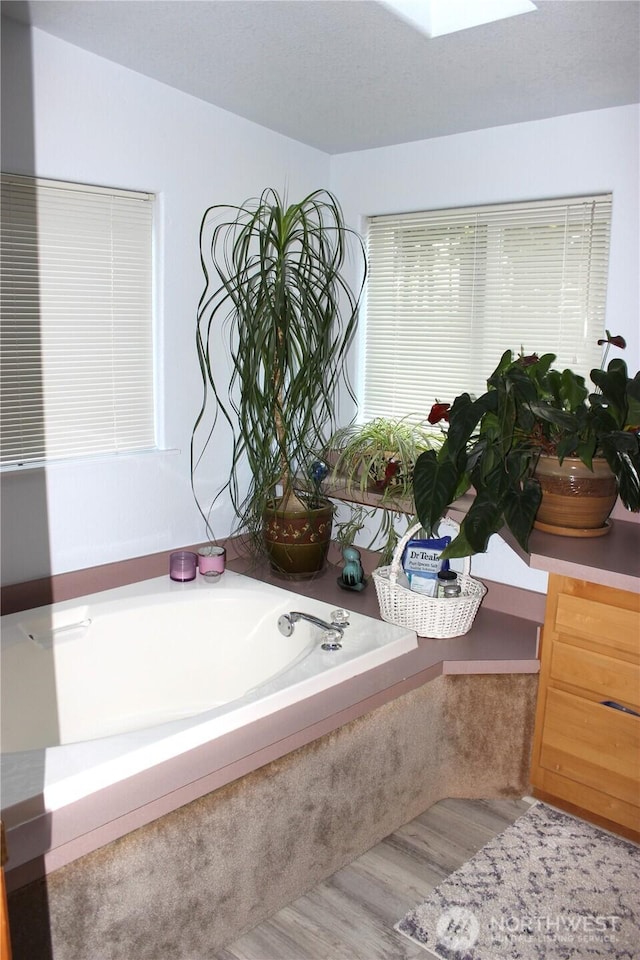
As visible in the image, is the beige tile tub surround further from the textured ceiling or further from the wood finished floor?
the textured ceiling

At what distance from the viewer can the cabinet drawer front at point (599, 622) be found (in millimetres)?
2449

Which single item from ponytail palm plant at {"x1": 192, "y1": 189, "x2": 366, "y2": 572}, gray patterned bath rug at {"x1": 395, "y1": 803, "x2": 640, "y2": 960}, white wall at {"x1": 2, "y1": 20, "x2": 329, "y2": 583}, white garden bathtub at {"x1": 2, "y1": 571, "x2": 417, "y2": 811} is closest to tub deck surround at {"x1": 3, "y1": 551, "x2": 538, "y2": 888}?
white garden bathtub at {"x1": 2, "y1": 571, "x2": 417, "y2": 811}

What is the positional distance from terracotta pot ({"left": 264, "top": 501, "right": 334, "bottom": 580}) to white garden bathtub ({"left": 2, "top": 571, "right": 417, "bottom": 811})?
0.80 feet

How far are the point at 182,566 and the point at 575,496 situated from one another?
142 cm

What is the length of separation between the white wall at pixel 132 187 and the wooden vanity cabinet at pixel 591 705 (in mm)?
1503

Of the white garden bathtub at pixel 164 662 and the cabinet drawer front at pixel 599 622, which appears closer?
the white garden bathtub at pixel 164 662

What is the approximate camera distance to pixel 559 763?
8.73 ft

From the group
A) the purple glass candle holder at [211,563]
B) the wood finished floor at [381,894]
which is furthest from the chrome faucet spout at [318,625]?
the wood finished floor at [381,894]

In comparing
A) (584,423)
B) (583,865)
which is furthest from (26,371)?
(583,865)

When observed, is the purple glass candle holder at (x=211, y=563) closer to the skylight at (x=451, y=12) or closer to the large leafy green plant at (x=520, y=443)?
the large leafy green plant at (x=520, y=443)

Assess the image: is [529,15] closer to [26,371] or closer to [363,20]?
[363,20]

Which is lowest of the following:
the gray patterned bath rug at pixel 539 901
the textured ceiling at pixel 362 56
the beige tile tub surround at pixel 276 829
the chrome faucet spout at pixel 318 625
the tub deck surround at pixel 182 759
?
the gray patterned bath rug at pixel 539 901

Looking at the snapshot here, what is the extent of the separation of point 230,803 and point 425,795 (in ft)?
3.03

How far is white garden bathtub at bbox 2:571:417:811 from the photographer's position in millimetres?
2193
